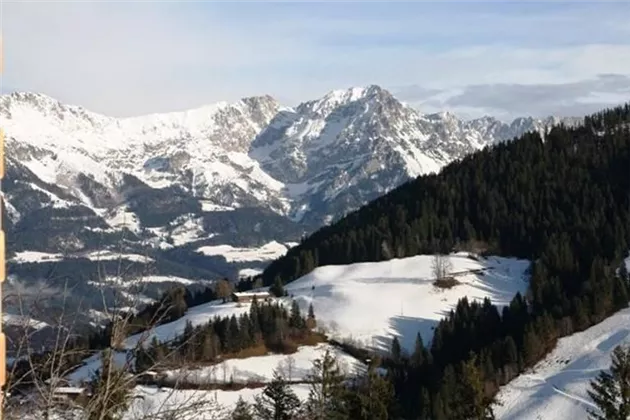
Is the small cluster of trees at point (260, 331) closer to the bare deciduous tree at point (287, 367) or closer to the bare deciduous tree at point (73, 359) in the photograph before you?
the bare deciduous tree at point (287, 367)

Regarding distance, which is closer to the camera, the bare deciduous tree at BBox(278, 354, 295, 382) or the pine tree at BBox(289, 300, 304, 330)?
the bare deciduous tree at BBox(278, 354, 295, 382)

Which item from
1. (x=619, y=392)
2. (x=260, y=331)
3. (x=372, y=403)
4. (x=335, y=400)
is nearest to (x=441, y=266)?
(x=260, y=331)

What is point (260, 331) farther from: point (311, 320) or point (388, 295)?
point (388, 295)

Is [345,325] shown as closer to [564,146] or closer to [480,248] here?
[480,248]

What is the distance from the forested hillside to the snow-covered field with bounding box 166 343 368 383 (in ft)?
23.7

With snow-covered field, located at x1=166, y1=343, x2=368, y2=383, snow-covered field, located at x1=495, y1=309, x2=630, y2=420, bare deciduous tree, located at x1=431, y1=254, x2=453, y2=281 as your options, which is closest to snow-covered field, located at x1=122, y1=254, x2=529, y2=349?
bare deciduous tree, located at x1=431, y1=254, x2=453, y2=281

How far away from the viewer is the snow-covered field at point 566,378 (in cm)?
8575

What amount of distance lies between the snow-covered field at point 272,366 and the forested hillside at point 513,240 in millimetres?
7226

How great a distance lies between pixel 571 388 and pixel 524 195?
287ft

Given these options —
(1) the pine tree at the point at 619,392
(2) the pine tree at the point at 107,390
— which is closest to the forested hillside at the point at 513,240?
(1) the pine tree at the point at 619,392

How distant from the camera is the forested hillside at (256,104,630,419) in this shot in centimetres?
10631

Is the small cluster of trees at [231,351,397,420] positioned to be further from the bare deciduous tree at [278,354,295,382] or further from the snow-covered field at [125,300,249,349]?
the snow-covered field at [125,300,249,349]

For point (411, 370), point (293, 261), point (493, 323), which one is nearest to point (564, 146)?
point (293, 261)

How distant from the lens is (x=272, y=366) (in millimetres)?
112375
